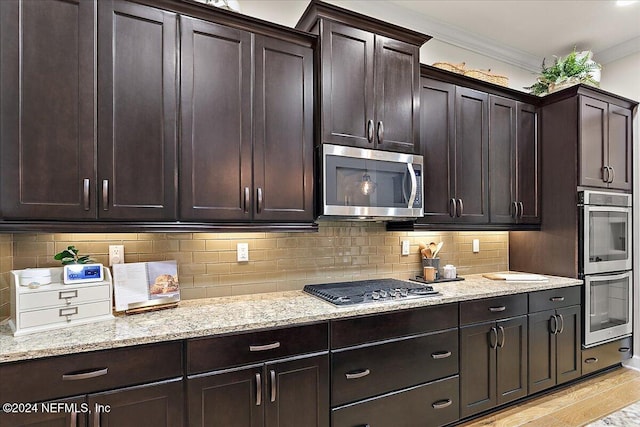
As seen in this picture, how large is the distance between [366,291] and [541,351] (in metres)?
1.59

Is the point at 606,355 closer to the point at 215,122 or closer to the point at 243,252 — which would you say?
the point at 243,252

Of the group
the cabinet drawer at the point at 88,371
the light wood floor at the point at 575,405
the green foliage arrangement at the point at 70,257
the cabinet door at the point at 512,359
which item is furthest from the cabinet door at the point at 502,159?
the green foliage arrangement at the point at 70,257

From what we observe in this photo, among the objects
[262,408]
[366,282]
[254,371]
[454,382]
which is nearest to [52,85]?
[254,371]

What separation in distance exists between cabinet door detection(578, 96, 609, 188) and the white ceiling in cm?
72

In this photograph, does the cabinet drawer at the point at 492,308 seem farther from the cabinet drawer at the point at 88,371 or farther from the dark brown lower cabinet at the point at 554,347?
the cabinet drawer at the point at 88,371

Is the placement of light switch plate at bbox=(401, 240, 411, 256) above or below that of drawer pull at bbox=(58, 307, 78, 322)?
above

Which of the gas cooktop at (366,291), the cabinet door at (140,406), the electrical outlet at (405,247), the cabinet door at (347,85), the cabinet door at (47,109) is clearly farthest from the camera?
the electrical outlet at (405,247)

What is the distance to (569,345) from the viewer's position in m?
2.85

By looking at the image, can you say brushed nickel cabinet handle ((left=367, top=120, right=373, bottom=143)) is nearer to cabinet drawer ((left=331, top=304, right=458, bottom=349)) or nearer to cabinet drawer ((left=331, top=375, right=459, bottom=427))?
cabinet drawer ((left=331, top=304, right=458, bottom=349))

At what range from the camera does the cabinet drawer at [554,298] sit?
265 centimetres

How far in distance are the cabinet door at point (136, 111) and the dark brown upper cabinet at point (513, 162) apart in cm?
Result: 253

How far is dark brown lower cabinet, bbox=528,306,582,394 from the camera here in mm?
2648

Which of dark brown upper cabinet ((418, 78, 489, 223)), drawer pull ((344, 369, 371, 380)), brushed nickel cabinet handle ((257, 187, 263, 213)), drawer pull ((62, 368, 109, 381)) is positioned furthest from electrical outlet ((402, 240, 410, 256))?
drawer pull ((62, 368, 109, 381))

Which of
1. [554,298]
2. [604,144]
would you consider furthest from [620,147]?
[554,298]
